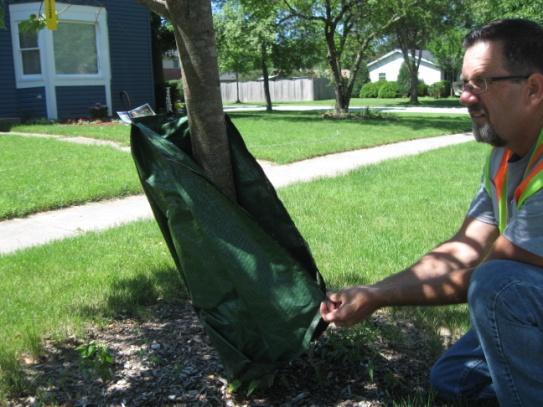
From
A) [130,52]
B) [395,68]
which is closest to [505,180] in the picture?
[130,52]

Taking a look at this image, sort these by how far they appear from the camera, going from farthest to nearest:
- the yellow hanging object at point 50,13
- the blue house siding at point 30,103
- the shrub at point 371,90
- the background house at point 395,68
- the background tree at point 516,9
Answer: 1. the background house at point 395,68
2. the shrub at point 371,90
3. the background tree at point 516,9
4. the blue house siding at point 30,103
5. the yellow hanging object at point 50,13

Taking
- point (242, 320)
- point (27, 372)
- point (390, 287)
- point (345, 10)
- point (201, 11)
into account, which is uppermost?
point (345, 10)

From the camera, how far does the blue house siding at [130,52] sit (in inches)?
721

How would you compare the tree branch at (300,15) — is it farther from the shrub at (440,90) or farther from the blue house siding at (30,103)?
the shrub at (440,90)

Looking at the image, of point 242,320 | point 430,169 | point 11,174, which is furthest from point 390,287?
point 11,174

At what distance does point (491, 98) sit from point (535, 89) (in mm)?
145

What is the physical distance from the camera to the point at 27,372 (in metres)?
2.92

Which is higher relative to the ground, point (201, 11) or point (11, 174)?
point (201, 11)

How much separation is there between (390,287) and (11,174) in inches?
295

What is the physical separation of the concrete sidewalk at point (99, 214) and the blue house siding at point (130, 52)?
10.3 metres

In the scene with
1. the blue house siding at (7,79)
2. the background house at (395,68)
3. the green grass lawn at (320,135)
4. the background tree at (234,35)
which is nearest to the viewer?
the green grass lawn at (320,135)

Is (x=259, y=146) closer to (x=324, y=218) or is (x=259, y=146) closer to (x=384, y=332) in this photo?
(x=324, y=218)

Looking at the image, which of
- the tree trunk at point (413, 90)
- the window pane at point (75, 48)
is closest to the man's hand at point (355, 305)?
the window pane at point (75, 48)

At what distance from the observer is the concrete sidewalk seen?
5.71 m
